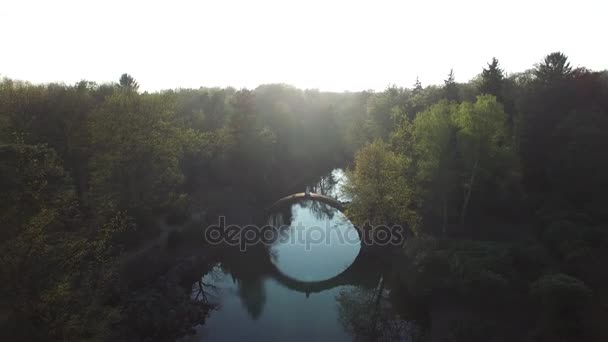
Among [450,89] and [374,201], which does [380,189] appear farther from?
[450,89]

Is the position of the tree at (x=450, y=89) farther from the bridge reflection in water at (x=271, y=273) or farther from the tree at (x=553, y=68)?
the bridge reflection in water at (x=271, y=273)

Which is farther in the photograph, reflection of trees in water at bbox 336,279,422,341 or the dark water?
the dark water

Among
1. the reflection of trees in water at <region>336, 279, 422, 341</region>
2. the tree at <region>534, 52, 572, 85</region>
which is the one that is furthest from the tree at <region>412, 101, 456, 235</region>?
the tree at <region>534, 52, 572, 85</region>

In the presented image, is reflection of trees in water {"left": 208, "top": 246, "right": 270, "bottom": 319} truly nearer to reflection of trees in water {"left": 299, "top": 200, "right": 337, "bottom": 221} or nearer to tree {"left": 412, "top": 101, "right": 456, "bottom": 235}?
reflection of trees in water {"left": 299, "top": 200, "right": 337, "bottom": 221}

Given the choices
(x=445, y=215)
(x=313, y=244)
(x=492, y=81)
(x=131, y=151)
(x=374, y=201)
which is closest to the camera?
(x=131, y=151)

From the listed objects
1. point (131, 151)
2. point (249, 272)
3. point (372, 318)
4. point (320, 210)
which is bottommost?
point (372, 318)

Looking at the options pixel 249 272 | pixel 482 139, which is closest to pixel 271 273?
pixel 249 272

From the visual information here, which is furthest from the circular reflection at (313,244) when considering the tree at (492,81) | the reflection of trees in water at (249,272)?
the tree at (492,81)

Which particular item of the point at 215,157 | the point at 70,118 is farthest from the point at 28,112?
the point at 215,157
